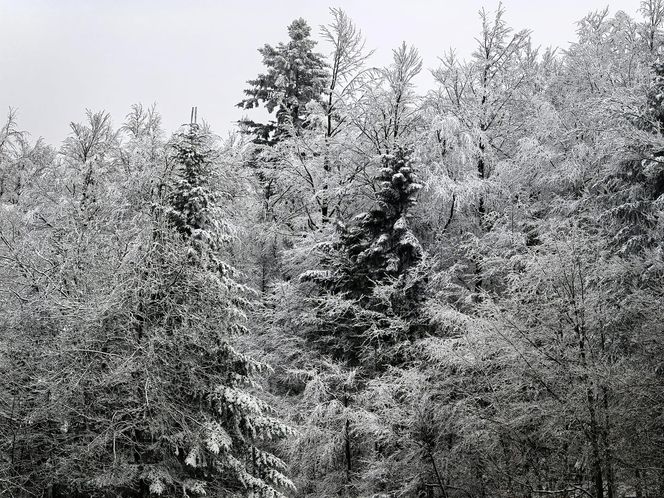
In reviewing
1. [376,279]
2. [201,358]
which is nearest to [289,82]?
[376,279]

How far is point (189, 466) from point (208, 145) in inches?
350

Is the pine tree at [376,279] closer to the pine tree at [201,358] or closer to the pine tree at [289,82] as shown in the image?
→ the pine tree at [201,358]

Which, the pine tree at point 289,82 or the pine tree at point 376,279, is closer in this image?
the pine tree at point 376,279

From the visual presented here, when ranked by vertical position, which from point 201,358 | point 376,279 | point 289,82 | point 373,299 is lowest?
point 201,358

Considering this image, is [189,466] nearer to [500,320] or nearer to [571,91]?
[500,320]

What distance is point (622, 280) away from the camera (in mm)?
11938

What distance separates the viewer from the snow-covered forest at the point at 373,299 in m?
10.9

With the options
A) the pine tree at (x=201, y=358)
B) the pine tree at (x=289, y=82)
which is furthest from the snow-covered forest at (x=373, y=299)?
the pine tree at (x=289, y=82)

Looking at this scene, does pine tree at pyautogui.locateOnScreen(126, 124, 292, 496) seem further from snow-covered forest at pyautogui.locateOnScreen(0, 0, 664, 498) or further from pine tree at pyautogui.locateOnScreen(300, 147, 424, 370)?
pine tree at pyautogui.locateOnScreen(300, 147, 424, 370)

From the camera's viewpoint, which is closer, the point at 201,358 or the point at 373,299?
the point at 201,358

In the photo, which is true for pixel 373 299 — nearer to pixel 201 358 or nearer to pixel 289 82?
pixel 201 358

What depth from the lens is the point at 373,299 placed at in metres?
16.2

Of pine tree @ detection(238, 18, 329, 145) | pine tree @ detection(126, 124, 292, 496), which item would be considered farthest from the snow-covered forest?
pine tree @ detection(238, 18, 329, 145)

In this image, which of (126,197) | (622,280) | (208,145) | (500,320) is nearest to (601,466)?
(500,320)
